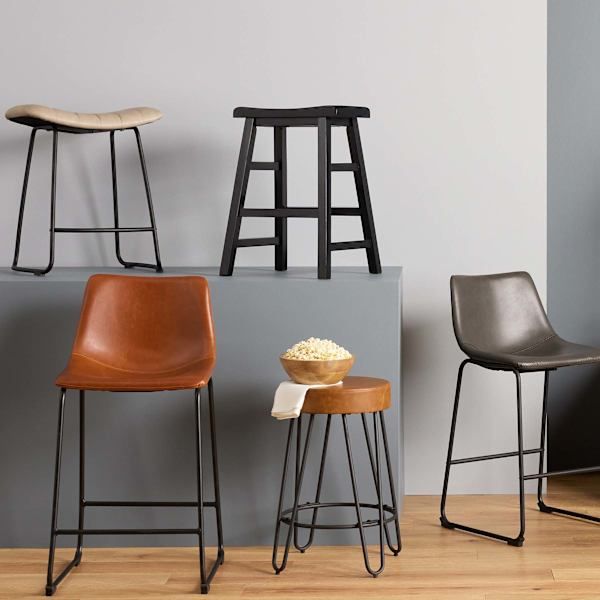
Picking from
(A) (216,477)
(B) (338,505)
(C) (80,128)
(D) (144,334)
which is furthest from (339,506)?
(C) (80,128)

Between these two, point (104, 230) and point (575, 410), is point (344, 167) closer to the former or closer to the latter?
point (104, 230)

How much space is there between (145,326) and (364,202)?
1006 millimetres

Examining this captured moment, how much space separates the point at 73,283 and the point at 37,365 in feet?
1.10

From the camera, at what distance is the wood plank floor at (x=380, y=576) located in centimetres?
337

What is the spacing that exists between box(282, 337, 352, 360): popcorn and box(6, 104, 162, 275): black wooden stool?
38.9 inches

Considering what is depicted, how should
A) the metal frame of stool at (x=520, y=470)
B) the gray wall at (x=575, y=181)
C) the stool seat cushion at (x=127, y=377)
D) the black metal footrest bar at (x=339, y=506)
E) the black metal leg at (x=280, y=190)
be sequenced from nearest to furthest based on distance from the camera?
the stool seat cushion at (x=127, y=377)
the black metal footrest bar at (x=339, y=506)
the metal frame of stool at (x=520, y=470)
the black metal leg at (x=280, y=190)
the gray wall at (x=575, y=181)

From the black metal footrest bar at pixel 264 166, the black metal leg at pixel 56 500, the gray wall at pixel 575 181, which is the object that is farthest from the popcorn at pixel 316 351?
the gray wall at pixel 575 181

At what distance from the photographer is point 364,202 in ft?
13.6

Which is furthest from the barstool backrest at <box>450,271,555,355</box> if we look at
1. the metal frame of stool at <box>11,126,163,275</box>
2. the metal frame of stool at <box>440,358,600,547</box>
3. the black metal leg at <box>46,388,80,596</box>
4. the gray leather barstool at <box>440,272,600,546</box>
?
the black metal leg at <box>46,388,80,596</box>

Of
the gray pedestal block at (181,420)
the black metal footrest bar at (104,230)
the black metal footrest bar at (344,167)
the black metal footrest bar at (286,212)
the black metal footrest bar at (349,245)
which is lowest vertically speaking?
the gray pedestal block at (181,420)

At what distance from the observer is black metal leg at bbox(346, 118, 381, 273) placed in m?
4.14

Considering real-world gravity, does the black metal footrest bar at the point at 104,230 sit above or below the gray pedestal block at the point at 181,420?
above

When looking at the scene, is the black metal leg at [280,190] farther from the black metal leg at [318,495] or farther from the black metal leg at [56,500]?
the black metal leg at [56,500]

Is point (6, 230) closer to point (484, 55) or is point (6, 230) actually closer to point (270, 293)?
point (270, 293)
